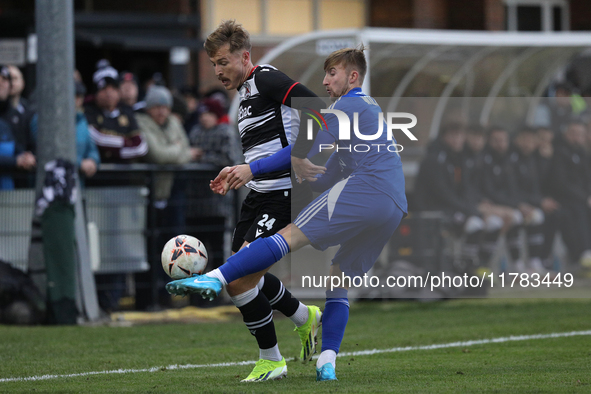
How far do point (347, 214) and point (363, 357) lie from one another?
76.9 inches

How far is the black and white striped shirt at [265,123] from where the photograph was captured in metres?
5.61

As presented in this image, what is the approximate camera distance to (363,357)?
22.4ft

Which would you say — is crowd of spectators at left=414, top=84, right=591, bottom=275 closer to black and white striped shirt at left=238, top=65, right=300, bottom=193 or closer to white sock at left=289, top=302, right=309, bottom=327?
white sock at left=289, top=302, right=309, bottom=327

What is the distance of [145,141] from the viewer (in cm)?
1038

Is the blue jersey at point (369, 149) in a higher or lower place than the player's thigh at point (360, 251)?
higher

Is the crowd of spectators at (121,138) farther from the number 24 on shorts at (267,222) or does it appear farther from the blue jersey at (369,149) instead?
the blue jersey at (369,149)

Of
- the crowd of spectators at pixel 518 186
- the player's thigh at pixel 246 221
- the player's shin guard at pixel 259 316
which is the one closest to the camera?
the player's shin guard at pixel 259 316

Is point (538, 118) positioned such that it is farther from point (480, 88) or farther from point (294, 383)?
point (294, 383)

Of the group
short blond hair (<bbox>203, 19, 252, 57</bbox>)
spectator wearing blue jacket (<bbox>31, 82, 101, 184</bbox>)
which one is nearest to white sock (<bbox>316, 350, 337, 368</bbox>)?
short blond hair (<bbox>203, 19, 252, 57</bbox>)

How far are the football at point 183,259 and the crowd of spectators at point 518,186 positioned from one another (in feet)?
21.1

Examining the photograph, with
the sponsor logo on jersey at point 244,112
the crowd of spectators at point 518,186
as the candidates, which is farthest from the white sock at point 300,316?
the crowd of spectators at point 518,186

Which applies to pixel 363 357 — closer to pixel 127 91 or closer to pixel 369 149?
pixel 369 149

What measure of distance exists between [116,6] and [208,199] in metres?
9.87

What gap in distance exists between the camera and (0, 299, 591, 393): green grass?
5.26m
